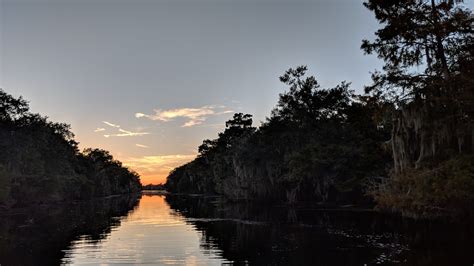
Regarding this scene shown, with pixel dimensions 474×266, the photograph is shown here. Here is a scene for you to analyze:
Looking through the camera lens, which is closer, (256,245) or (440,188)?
(440,188)

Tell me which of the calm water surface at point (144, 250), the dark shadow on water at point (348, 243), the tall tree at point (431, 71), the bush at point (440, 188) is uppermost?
the tall tree at point (431, 71)

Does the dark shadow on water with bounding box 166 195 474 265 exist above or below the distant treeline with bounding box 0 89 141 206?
below

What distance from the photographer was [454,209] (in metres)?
20.6

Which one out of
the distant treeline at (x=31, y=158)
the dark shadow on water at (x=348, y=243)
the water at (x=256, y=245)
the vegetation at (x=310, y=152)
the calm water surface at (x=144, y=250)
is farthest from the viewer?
the distant treeline at (x=31, y=158)

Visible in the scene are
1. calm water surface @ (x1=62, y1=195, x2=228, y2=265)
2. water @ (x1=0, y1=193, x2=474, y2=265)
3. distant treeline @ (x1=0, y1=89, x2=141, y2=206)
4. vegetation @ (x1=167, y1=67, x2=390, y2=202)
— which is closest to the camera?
water @ (x1=0, y1=193, x2=474, y2=265)

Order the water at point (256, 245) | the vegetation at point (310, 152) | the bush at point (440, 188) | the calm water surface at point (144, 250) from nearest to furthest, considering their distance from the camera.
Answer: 1. the bush at point (440, 188)
2. the water at point (256, 245)
3. the calm water surface at point (144, 250)
4. the vegetation at point (310, 152)

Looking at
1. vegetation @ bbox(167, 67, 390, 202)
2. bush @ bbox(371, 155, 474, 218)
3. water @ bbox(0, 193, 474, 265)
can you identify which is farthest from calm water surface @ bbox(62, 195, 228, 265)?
vegetation @ bbox(167, 67, 390, 202)

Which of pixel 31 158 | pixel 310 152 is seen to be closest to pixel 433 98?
pixel 310 152

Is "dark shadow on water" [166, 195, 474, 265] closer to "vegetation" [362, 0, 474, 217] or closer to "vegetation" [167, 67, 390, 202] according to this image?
"vegetation" [362, 0, 474, 217]

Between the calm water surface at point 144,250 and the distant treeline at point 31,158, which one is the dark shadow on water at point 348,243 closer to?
the calm water surface at point 144,250

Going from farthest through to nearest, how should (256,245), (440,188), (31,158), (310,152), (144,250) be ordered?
(31,158), (310,152), (256,245), (144,250), (440,188)

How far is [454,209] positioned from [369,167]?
3115 cm

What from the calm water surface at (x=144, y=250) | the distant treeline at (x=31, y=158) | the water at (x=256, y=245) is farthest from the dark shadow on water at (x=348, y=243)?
the distant treeline at (x=31, y=158)

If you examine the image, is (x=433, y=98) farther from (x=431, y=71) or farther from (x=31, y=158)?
(x=31, y=158)
